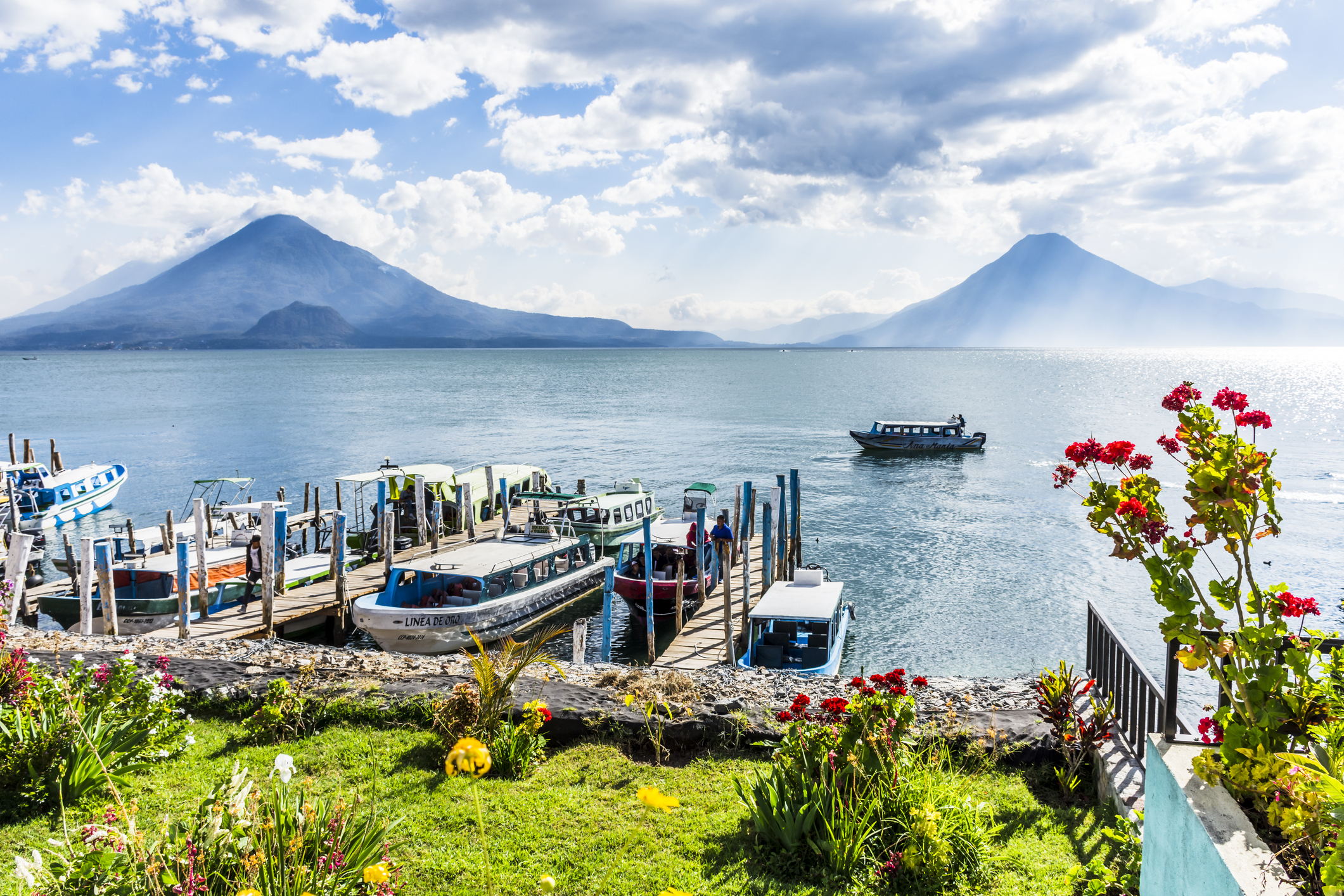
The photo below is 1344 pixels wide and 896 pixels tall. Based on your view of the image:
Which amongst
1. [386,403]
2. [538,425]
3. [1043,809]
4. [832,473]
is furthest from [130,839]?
[386,403]

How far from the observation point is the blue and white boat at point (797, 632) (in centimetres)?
1855

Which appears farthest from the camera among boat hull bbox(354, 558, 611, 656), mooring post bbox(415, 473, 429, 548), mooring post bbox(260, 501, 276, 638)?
mooring post bbox(415, 473, 429, 548)

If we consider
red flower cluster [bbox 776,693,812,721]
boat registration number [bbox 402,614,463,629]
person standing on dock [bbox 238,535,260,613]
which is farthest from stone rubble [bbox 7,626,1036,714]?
person standing on dock [bbox 238,535,260,613]

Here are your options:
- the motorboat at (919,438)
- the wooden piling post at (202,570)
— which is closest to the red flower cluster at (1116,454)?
the wooden piling post at (202,570)

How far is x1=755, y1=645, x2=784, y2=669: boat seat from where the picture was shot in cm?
1888

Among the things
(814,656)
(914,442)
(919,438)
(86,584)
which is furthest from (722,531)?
(919,438)

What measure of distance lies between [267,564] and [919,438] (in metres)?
49.8

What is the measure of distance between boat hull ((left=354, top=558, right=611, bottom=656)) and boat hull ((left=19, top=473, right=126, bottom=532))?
2444 centimetres

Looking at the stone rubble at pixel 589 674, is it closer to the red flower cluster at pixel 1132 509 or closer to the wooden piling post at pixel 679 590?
the red flower cluster at pixel 1132 509

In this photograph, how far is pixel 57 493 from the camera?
38250 millimetres

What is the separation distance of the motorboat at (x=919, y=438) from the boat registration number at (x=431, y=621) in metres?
45.1

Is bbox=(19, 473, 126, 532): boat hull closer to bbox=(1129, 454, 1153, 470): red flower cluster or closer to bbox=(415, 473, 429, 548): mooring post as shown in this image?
bbox=(415, 473, 429, 548): mooring post

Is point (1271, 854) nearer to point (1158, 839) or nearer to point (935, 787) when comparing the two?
point (1158, 839)

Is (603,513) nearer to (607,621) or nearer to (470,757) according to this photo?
(607,621)
